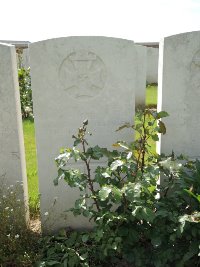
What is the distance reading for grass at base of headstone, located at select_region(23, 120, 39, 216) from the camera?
11.4 ft

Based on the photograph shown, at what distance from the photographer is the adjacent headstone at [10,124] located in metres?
2.74

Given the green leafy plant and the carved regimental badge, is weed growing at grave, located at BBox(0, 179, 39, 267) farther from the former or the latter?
the green leafy plant

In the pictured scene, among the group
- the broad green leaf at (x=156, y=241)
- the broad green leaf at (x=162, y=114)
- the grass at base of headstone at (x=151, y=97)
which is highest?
the broad green leaf at (x=162, y=114)

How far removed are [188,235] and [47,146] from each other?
1.45 m

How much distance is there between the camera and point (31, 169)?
4.49 metres

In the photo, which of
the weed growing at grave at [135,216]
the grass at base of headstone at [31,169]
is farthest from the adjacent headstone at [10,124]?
the weed growing at grave at [135,216]

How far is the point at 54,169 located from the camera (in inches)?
118

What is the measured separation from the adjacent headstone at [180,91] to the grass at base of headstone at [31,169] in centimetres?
149

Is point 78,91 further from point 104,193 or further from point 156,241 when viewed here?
point 156,241

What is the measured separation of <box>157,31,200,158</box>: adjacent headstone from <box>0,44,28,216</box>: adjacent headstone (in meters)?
1.34

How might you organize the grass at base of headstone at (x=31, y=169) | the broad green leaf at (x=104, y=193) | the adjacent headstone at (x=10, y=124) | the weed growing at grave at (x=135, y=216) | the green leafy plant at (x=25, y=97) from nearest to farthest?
the broad green leaf at (x=104, y=193) < the weed growing at grave at (x=135, y=216) < the adjacent headstone at (x=10, y=124) < the grass at base of headstone at (x=31, y=169) < the green leafy plant at (x=25, y=97)

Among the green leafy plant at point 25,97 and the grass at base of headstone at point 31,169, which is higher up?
the green leafy plant at point 25,97

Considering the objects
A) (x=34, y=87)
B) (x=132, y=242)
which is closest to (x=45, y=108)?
(x=34, y=87)

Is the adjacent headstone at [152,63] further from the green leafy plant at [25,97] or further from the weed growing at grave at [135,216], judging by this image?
the weed growing at grave at [135,216]
